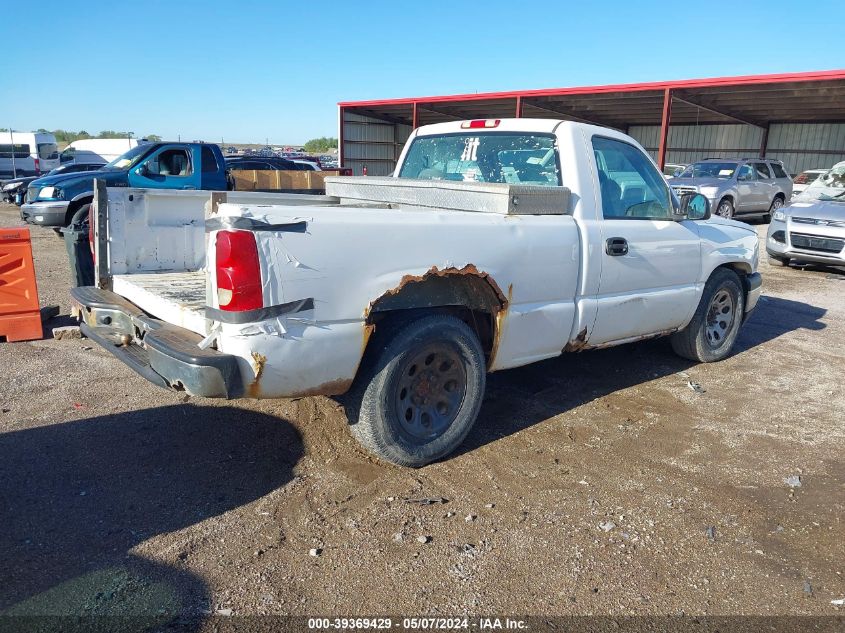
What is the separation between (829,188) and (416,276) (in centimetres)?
1189

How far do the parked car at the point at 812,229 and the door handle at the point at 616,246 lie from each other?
322 inches

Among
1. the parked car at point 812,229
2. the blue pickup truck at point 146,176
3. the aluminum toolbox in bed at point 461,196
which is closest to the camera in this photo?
the aluminum toolbox in bed at point 461,196

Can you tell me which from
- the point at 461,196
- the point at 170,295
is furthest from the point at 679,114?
the point at 170,295

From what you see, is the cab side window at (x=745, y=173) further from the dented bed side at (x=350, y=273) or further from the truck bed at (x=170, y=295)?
the truck bed at (x=170, y=295)

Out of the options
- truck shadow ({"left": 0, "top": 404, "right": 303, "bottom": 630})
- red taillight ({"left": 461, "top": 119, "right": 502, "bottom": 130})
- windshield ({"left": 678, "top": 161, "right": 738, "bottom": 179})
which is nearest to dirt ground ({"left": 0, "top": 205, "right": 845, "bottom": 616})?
truck shadow ({"left": 0, "top": 404, "right": 303, "bottom": 630})

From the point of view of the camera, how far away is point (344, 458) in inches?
159

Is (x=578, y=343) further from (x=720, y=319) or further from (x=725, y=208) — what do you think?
(x=725, y=208)

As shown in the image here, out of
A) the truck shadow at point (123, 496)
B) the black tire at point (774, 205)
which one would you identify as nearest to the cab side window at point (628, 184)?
the truck shadow at point (123, 496)

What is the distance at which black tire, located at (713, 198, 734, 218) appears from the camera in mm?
17797

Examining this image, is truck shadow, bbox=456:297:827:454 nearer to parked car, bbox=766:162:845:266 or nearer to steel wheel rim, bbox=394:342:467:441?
steel wheel rim, bbox=394:342:467:441

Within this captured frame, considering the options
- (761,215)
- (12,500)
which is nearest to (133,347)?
(12,500)

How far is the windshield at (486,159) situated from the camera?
15.6ft

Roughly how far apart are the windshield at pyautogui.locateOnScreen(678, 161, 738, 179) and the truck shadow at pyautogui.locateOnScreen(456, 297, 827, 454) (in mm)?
12229

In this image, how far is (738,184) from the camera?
18.2 metres
